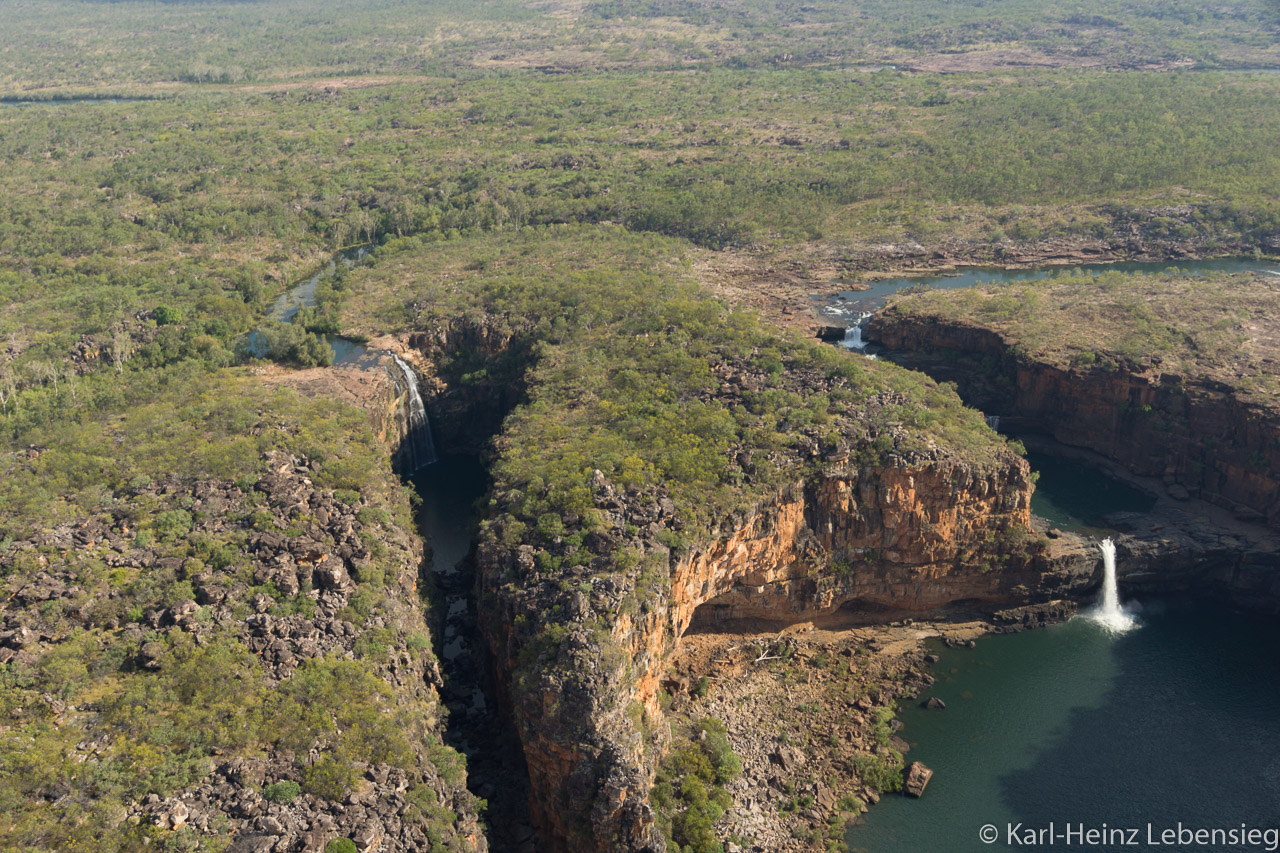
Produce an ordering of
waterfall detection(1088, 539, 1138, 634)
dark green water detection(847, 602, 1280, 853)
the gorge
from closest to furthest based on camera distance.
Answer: the gorge → dark green water detection(847, 602, 1280, 853) → waterfall detection(1088, 539, 1138, 634)

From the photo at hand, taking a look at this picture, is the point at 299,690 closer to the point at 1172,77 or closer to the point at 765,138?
the point at 765,138

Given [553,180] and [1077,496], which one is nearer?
[1077,496]

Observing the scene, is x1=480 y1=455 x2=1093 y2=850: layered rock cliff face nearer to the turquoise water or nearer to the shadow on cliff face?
the shadow on cliff face

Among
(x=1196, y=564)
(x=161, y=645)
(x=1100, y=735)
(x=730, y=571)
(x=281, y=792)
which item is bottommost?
(x=1100, y=735)

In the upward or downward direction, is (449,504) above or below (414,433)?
below

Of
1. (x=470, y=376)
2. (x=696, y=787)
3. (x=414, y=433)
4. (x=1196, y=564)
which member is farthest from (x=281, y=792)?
(x=1196, y=564)

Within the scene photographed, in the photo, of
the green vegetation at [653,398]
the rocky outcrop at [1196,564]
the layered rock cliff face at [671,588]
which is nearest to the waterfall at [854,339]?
the green vegetation at [653,398]

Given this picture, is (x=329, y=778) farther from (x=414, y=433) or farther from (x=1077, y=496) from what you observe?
(x=1077, y=496)

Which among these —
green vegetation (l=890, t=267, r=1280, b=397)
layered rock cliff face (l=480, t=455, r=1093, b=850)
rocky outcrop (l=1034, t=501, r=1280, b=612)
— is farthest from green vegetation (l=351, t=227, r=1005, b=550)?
green vegetation (l=890, t=267, r=1280, b=397)
